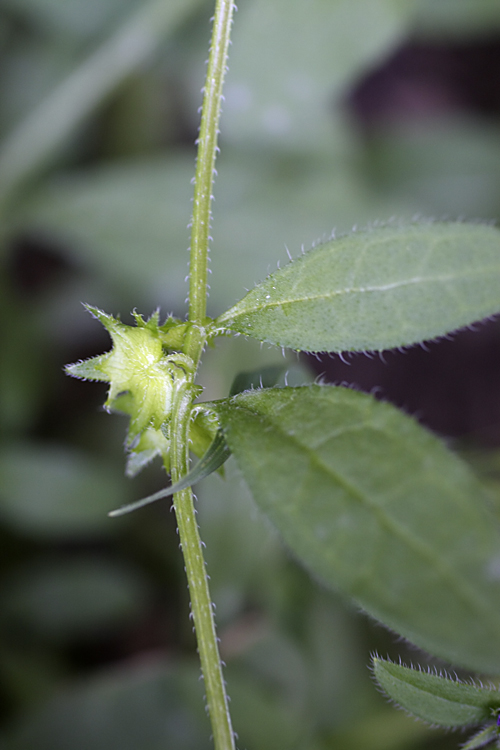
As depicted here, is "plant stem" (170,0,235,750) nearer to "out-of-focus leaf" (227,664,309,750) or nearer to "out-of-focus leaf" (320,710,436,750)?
"out-of-focus leaf" (227,664,309,750)

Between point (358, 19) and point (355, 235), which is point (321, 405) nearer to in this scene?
point (355, 235)

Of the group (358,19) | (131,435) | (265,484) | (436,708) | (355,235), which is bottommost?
(436,708)

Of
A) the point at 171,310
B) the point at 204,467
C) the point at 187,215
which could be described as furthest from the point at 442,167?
the point at 204,467

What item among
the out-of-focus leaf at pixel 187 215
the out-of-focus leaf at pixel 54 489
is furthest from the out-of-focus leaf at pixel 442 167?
the out-of-focus leaf at pixel 54 489

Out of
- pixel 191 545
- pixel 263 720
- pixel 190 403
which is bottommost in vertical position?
pixel 263 720

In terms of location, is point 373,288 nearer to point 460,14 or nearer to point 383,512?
point 383,512

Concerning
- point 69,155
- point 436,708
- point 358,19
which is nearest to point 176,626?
point 436,708
